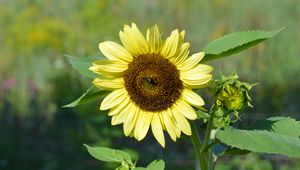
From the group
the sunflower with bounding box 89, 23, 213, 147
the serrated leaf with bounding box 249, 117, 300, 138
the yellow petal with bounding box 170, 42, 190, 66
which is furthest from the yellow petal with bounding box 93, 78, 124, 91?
the serrated leaf with bounding box 249, 117, 300, 138

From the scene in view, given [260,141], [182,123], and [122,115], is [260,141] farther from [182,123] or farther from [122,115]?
[122,115]

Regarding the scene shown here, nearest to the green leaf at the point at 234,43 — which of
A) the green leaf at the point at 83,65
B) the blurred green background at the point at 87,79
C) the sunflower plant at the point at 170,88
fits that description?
the sunflower plant at the point at 170,88

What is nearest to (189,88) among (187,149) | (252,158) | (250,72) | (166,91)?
(166,91)

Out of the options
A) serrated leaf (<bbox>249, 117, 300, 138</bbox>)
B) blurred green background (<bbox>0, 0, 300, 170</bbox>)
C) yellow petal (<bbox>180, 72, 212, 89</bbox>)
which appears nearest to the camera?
yellow petal (<bbox>180, 72, 212, 89</bbox>)

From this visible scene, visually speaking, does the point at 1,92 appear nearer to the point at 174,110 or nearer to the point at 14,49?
the point at 14,49

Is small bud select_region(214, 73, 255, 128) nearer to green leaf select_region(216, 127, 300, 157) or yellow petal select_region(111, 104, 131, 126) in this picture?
green leaf select_region(216, 127, 300, 157)
